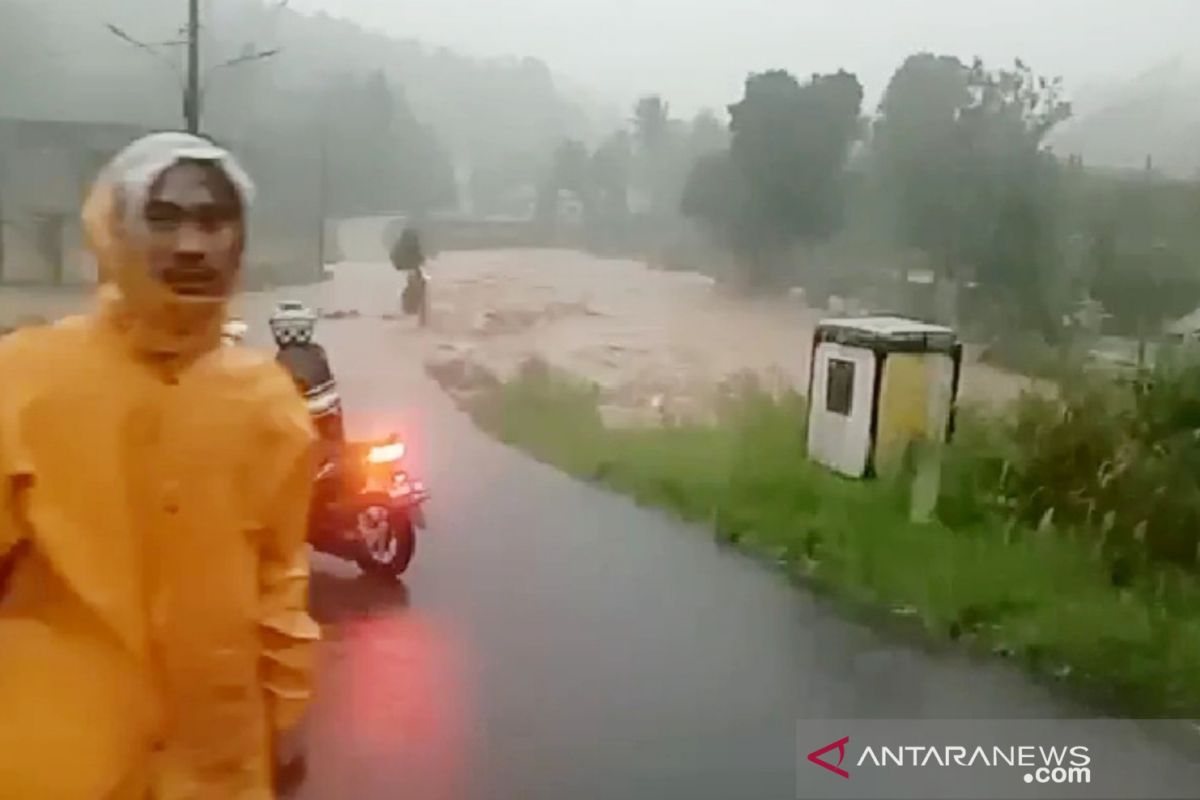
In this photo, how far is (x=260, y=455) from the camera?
801mm

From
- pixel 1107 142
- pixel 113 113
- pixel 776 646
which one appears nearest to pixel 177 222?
pixel 113 113

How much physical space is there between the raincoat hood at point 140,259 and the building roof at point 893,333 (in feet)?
2.56

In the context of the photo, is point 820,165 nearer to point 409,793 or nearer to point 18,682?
point 409,793

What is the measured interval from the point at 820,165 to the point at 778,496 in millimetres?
349

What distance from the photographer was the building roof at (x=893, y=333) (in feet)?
4.59

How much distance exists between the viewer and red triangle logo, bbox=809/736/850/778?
123 centimetres

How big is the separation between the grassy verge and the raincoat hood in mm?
592

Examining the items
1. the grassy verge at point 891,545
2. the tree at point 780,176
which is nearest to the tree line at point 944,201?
the tree at point 780,176

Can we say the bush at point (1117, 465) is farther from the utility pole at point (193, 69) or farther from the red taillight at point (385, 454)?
the utility pole at point (193, 69)

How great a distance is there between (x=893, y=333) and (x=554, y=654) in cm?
47

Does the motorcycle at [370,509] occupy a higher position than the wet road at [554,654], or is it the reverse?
the motorcycle at [370,509]

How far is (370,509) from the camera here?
124cm

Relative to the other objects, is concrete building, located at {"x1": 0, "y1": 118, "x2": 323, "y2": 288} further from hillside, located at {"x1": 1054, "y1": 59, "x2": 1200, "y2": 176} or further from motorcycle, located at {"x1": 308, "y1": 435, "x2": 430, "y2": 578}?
hillside, located at {"x1": 1054, "y1": 59, "x2": 1200, "y2": 176}

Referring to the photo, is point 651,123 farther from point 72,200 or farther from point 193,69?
point 72,200
